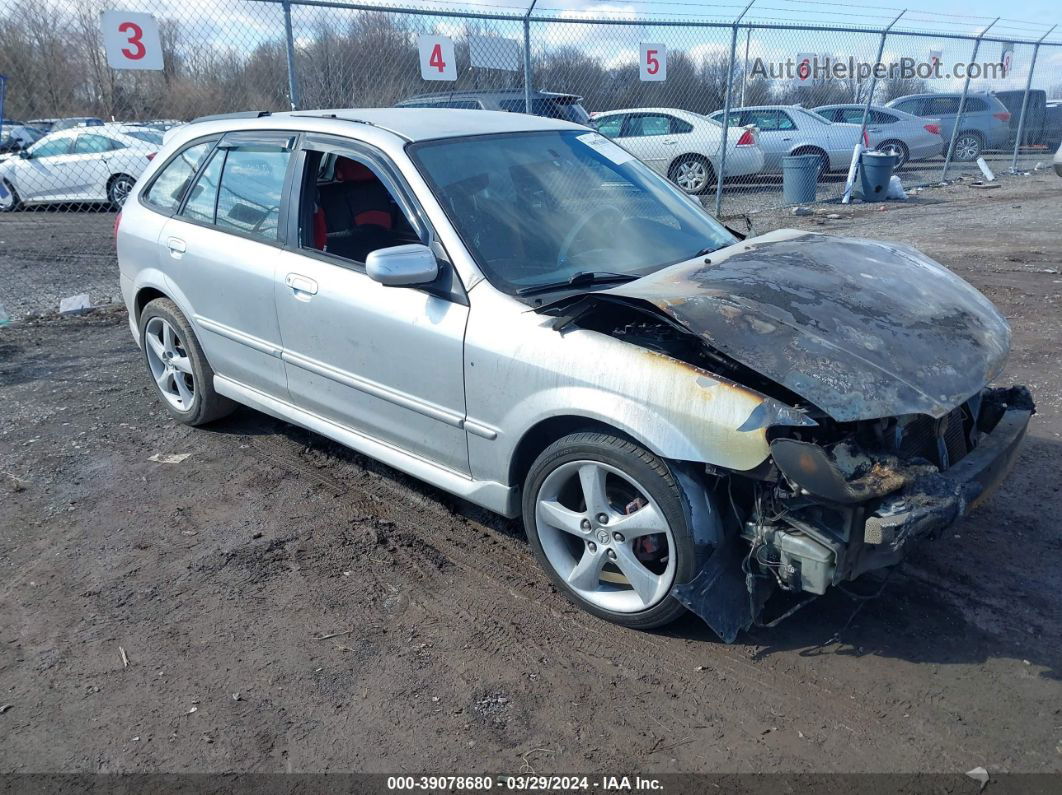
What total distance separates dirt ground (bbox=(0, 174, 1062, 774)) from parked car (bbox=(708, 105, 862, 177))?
12.3m

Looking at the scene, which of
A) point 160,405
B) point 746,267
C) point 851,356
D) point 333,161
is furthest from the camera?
point 160,405

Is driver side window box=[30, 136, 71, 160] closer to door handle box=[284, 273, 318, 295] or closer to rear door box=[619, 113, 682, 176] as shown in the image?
rear door box=[619, 113, 682, 176]

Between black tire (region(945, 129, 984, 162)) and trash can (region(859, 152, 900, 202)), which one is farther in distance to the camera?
black tire (region(945, 129, 984, 162))

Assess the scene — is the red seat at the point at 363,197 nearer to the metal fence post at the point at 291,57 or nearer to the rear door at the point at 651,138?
the metal fence post at the point at 291,57

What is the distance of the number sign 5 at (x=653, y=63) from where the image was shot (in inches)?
431

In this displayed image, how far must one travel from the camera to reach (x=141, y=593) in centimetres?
366

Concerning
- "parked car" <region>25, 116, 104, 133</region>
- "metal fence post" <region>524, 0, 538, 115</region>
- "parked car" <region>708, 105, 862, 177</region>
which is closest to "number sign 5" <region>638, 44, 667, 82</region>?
"metal fence post" <region>524, 0, 538, 115</region>

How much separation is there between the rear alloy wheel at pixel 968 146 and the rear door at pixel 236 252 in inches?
786

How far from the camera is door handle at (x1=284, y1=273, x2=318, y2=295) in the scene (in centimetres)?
404

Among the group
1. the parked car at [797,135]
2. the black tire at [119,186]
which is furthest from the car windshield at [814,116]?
the black tire at [119,186]

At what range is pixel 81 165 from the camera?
50.4ft

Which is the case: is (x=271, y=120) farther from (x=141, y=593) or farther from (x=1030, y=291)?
(x=1030, y=291)

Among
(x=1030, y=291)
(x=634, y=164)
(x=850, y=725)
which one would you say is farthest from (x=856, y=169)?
(x=850, y=725)

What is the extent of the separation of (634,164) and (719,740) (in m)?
3.02
